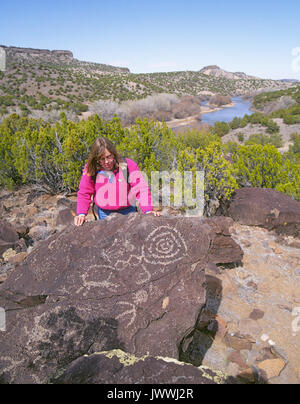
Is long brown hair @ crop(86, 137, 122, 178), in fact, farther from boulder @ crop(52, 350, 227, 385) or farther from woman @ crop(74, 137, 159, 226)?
boulder @ crop(52, 350, 227, 385)

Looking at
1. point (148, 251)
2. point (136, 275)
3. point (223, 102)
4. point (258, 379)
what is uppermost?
point (223, 102)

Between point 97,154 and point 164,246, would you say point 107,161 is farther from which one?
point 164,246

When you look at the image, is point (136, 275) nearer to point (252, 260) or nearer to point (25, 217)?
point (252, 260)

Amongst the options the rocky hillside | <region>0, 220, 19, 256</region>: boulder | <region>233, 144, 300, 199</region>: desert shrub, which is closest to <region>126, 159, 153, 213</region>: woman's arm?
the rocky hillside

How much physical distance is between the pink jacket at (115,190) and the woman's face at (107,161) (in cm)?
6

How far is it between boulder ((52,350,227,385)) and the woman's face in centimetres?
178

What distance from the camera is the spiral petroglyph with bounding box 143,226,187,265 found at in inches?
85.5

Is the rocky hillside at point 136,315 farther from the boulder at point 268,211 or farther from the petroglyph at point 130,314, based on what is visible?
the boulder at point 268,211

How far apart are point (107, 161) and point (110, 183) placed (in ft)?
0.76

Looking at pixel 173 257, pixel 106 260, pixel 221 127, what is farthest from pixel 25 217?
pixel 221 127

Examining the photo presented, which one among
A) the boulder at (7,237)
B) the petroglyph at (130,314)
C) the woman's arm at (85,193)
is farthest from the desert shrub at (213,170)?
the petroglyph at (130,314)
